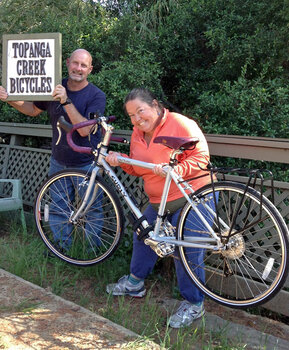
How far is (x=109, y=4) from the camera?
8883 millimetres

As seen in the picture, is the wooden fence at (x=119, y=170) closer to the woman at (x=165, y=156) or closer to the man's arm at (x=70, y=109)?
the woman at (x=165, y=156)

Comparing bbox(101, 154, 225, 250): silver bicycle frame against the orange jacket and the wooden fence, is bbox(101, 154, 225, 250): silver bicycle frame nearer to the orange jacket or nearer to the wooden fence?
the orange jacket

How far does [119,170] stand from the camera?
420 cm

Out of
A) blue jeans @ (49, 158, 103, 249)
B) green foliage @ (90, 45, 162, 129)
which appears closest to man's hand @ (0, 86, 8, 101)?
blue jeans @ (49, 158, 103, 249)

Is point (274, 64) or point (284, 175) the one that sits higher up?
point (274, 64)

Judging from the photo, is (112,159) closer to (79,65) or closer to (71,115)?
(71,115)

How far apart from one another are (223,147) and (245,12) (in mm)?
3014

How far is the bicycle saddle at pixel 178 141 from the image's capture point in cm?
274

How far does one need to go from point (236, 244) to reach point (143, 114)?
1116mm

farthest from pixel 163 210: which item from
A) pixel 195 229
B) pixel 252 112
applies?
pixel 252 112

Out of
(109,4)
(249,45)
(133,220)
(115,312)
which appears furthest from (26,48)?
(109,4)

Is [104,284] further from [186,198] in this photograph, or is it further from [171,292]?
[186,198]

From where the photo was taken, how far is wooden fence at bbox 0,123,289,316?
3.12m

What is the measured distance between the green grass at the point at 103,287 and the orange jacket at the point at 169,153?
84cm
